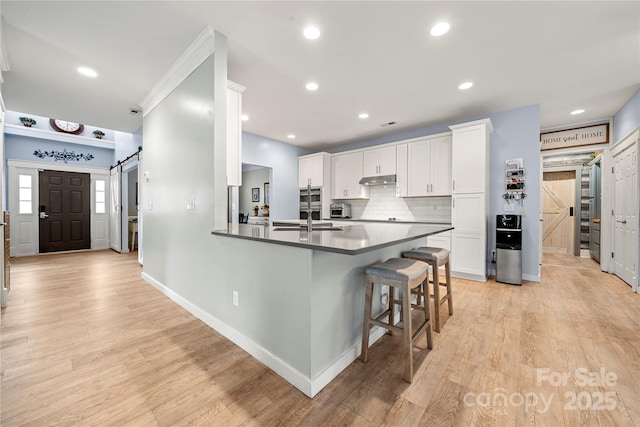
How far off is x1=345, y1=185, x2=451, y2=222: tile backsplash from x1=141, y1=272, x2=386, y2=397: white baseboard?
3.29 metres

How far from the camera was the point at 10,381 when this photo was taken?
1.62 metres

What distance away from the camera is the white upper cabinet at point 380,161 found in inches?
201

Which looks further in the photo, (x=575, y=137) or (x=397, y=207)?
(x=397, y=207)

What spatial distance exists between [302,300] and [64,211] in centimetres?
793

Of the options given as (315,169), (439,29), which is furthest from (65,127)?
(439,29)

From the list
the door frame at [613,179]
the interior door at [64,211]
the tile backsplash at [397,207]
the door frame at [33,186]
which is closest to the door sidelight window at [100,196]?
the interior door at [64,211]

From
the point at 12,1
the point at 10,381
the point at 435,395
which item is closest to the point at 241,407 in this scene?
the point at 435,395

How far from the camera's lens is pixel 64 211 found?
6379mm

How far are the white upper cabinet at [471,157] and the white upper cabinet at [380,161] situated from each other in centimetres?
123

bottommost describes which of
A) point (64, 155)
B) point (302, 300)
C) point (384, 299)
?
point (384, 299)

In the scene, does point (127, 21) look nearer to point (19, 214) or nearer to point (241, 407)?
point (241, 407)

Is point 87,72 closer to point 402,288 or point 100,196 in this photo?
point 402,288

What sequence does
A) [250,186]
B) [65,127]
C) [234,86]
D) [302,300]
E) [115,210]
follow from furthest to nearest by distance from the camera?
[250,186] → [115,210] → [65,127] → [234,86] → [302,300]

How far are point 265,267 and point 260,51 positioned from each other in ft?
7.01
